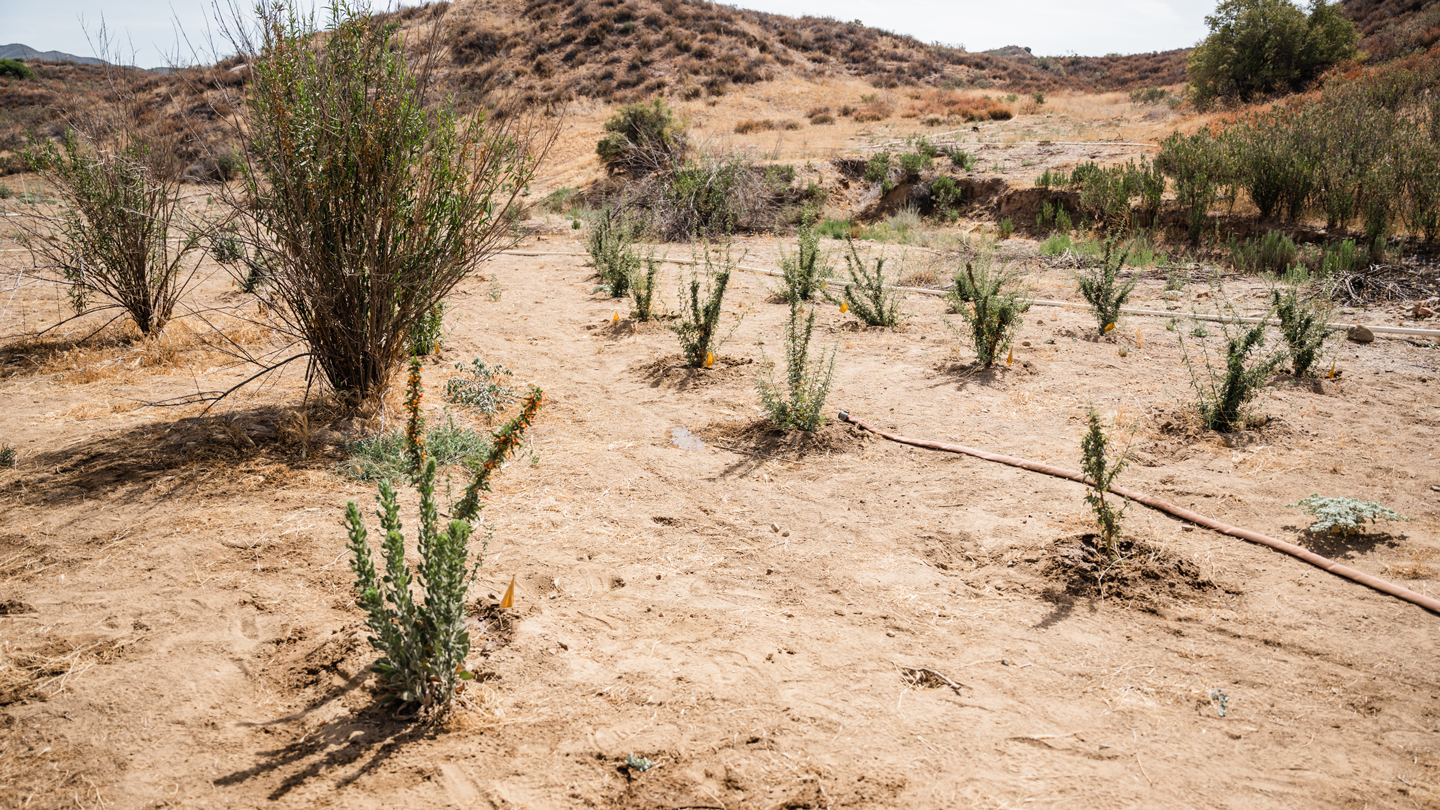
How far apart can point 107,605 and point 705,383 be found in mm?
3415

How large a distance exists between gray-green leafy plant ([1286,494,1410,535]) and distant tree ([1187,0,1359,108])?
19539mm

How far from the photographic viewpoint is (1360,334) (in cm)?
587

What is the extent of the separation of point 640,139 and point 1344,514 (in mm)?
14686

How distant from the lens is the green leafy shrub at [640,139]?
1461 cm

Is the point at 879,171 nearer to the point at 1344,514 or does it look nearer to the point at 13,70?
the point at 1344,514

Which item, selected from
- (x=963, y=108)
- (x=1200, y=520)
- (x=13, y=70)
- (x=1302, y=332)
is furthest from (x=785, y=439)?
(x=13, y=70)

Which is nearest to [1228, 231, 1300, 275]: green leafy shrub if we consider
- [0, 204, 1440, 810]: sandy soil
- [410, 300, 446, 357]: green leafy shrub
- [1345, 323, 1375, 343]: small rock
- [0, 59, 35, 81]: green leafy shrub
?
[1345, 323, 1375, 343]: small rock

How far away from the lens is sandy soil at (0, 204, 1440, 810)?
1.99 metres

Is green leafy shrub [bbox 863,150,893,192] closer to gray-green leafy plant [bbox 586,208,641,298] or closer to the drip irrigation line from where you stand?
the drip irrigation line

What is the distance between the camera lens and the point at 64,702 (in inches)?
84.8

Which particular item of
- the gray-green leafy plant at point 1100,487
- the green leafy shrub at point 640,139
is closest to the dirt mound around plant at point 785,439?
the gray-green leafy plant at point 1100,487

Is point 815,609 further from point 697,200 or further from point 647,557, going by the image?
point 697,200

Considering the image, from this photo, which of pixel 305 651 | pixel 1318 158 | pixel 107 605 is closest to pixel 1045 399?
pixel 305 651

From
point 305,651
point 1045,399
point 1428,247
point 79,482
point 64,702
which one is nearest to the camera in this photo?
point 64,702
